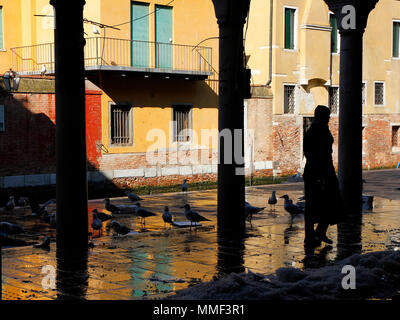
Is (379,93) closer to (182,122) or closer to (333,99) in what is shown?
(333,99)

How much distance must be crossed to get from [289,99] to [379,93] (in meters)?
5.60

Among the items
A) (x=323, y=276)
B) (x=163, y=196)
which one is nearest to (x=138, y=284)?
(x=323, y=276)

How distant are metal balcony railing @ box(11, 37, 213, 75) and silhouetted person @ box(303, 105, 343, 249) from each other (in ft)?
40.7

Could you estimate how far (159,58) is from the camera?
2191cm

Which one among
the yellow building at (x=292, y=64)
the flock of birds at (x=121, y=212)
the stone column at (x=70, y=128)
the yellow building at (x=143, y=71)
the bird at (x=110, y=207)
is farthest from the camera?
the yellow building at (x=292, y=64)

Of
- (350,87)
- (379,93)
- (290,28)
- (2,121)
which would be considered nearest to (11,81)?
(2,121)

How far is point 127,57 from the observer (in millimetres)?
20938

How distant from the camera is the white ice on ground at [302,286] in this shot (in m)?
5.72

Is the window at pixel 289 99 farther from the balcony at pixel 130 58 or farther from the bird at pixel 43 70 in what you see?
the bird at pixel 43 70

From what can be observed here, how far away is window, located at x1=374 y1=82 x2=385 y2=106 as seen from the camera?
1150 inches

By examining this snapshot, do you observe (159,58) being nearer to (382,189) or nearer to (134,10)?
(134,10)

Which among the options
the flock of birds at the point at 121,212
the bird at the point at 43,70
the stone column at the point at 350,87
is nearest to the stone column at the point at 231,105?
the flock of birds at the point at 121,212

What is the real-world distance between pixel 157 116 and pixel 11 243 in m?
12.8

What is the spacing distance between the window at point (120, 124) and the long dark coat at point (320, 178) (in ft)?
43.2
